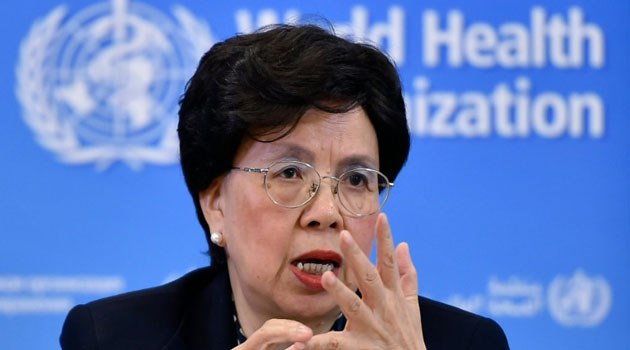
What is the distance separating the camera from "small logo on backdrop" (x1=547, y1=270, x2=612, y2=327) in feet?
10.3

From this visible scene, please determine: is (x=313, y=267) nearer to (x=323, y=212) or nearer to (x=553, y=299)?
(x=323, y=212)

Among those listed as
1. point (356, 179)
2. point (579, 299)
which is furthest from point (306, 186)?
point (579, 299)

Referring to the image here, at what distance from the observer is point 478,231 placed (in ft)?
10.4

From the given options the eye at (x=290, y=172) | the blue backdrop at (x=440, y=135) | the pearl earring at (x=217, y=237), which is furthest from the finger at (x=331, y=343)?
the blue backdrop at (x=440, y=135)

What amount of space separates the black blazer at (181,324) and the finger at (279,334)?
50 centimetres

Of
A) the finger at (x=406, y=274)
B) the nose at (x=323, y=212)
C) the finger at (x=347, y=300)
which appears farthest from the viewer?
Answer: the nose at (x=323, y=212)

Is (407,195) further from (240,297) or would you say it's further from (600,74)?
(240,297)

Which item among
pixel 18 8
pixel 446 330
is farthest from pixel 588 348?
pixel 18 8

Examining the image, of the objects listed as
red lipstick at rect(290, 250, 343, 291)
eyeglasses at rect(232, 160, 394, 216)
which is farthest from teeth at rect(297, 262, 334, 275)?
eyeglasses at rect(232, 160, 394, 216)

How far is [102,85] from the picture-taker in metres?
3.10

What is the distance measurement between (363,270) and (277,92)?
523 millimetres

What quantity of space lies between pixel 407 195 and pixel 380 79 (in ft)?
4.09

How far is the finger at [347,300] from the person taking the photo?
147 cm

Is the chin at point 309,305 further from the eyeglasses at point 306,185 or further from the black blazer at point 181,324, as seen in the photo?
the black blazer at point 181,324
